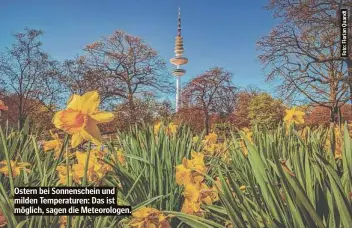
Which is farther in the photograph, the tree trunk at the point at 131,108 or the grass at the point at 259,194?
the tree trunk at the point at 131,108

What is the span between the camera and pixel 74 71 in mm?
11289

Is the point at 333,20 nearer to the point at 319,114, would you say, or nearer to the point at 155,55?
the point at 319,114

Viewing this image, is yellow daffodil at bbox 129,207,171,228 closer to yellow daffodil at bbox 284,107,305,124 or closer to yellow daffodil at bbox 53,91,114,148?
yellow daffodil at bbox 53,91,114,148

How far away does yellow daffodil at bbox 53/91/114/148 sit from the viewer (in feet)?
2.99

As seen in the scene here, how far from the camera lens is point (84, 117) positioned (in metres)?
0.92

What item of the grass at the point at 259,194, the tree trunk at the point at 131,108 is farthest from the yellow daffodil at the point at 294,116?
the tree trunk at the point at 131,108

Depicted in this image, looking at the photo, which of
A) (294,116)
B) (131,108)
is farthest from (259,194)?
(131,108)

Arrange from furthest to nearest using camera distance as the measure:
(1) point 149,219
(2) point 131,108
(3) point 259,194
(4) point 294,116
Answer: (2) point 131,108, (4) point 294,116, (3) point 259,194, (1) point 149,219

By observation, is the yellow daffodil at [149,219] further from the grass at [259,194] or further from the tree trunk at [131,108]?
the tree trunk at [131,108]

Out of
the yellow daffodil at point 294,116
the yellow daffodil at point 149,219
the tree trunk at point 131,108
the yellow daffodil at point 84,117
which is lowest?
the yellow daffodil at point 149,219

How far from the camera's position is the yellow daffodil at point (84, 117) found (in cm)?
91

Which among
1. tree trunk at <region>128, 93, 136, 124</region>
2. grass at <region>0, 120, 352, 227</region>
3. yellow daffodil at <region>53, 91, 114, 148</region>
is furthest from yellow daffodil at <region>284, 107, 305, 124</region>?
tree trunk at <region>128, 93, 136, 124</region>

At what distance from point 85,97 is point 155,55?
1241 centimetres

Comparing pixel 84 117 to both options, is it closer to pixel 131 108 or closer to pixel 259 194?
pixel 259 194
